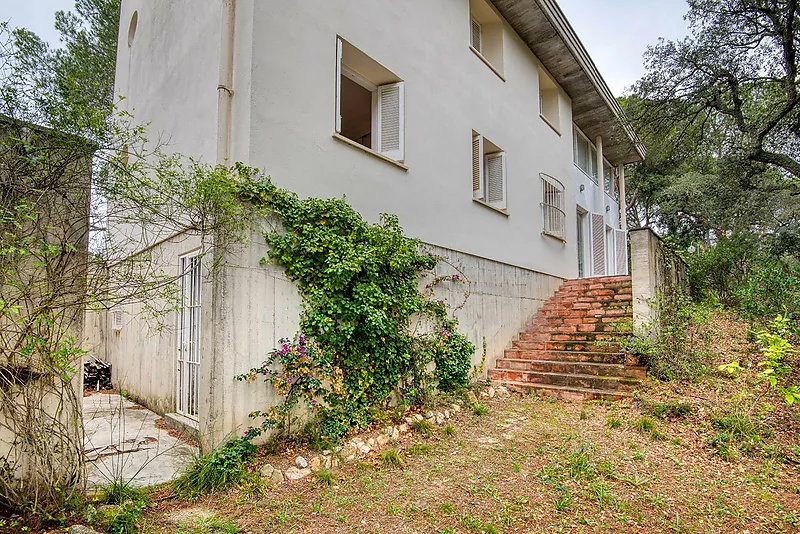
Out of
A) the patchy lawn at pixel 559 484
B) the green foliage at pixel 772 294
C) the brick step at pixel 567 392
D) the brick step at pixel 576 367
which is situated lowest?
the patchy lawn at pixel 559 484

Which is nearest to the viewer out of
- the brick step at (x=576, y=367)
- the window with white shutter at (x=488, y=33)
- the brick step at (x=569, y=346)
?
the brick step at (x=576, y=367)

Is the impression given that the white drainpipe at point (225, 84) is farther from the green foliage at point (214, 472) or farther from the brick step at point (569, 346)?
the brick step at point (569, 346)

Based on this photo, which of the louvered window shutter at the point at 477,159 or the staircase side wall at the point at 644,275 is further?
the louvered window shutter at the point at 477,159

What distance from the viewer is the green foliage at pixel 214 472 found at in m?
3.88

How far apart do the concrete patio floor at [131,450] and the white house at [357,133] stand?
381 millimetres

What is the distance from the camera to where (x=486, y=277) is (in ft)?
27.6

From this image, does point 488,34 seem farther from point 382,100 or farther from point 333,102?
point 333,102

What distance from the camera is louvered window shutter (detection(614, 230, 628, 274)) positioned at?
1614cm

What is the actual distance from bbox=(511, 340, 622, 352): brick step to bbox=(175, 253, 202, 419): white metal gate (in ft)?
18.9

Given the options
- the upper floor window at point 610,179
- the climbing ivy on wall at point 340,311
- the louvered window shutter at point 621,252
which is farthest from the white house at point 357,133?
the upper floor window at point 610,179

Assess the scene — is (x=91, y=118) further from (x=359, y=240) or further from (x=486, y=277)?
(x=486, y=277)

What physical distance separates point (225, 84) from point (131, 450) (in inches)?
161

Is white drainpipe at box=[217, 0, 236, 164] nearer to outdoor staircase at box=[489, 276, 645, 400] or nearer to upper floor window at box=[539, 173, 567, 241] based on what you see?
outdoor staircase at box=[489, 276, 645, 400]

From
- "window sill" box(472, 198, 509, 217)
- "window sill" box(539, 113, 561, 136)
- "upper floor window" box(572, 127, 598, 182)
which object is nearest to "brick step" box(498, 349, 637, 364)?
"window sill" box(472, 198, 509, 217)
